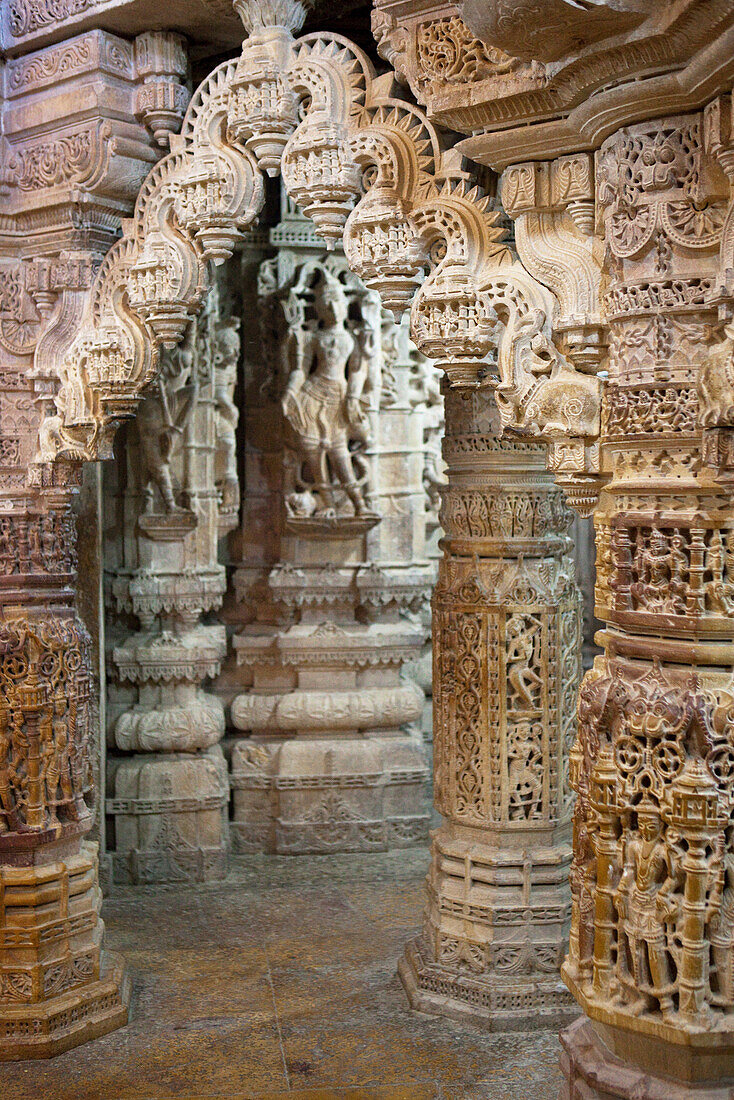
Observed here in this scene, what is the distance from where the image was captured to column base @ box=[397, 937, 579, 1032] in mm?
5311

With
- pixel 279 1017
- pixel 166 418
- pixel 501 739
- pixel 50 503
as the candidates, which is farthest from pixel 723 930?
pixel 166 418

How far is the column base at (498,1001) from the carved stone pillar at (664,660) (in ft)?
6.94

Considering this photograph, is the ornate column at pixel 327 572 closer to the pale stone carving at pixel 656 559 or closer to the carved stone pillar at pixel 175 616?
the carved stone pillar at pixel 175 616

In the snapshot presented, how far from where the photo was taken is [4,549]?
5.37 meters

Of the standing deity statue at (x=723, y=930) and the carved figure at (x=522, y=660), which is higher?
the carved figure at (x=522, y=660)

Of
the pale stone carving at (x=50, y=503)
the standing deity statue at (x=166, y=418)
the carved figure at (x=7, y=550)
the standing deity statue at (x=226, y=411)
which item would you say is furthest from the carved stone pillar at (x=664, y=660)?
the standing deity statue at (x=226, y=411)

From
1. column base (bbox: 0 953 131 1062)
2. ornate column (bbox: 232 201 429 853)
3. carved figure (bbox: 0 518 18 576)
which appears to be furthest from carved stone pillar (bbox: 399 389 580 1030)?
ornate column (bbox: 232 201 429 853)

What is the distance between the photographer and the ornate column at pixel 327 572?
7.77 meters

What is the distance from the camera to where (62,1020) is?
5.22 meters

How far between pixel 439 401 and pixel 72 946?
15.0 ft

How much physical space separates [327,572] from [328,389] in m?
1.22

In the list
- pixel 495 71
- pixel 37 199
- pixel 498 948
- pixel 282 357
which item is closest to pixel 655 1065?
pixel 498 948

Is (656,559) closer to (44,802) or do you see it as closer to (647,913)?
(647,913)

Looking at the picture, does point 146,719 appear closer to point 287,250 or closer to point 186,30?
point 287,250
